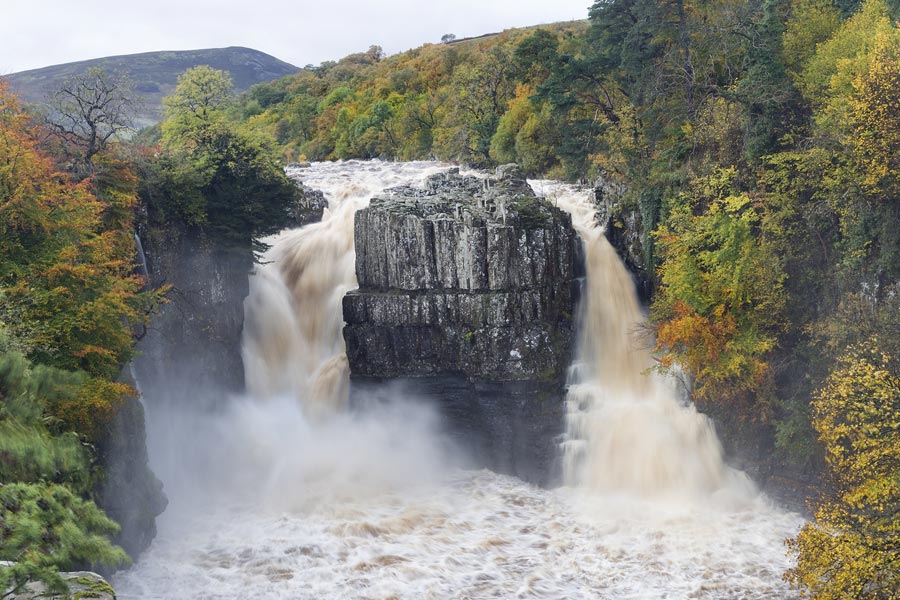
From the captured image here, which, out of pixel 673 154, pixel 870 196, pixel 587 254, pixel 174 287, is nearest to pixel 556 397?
pixel 587 254

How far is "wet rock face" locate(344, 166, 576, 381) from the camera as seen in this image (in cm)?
3014

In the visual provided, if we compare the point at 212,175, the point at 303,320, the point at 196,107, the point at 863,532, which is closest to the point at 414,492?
the point at 303,320

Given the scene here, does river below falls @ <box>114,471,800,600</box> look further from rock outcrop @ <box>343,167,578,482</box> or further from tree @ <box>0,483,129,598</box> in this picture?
tree @ <box>0,483,129,598</box>

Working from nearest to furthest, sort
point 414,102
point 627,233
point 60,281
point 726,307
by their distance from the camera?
point 60,281
point 726,307
point 627,233
point 414,102

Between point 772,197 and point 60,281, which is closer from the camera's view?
point 60,281

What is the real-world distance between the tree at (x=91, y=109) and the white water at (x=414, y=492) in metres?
8.83

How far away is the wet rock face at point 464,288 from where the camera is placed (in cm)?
3014

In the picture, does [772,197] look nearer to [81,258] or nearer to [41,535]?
[81,258]

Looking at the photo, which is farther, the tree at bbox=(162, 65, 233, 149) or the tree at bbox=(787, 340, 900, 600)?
the tree at bbox=(162, 65, 233, 149)

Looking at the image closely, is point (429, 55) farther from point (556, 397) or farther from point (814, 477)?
point (814, 477)

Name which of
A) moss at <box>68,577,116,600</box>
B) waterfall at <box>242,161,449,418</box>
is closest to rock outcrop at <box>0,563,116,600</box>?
moss at <box>68,577,116,600</box>

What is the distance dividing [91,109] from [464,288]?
15848 mm

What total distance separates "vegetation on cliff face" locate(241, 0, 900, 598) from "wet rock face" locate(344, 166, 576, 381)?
15.1 ft

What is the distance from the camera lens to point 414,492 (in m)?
29.3
